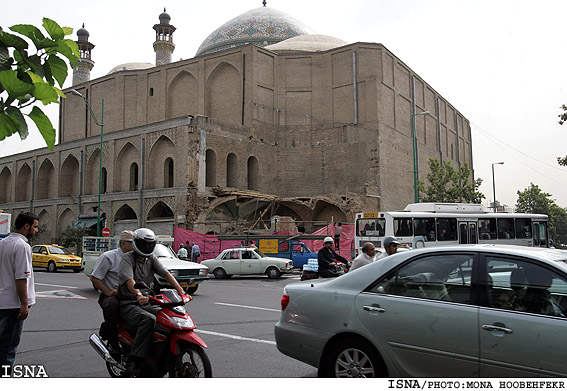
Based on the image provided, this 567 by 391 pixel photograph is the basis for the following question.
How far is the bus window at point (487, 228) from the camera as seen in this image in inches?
829

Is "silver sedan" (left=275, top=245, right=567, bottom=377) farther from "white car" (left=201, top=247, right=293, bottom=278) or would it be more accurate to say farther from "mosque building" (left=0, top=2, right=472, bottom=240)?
"mosque building" (left=0, top=2, right=472, bottom=240)

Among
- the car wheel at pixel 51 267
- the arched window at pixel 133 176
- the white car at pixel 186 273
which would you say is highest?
the arched window at pixel 133 176

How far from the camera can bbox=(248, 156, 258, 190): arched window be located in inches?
1475

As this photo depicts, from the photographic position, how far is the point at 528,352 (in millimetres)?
3232

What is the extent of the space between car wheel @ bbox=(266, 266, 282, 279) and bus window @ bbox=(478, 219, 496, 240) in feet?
30.9

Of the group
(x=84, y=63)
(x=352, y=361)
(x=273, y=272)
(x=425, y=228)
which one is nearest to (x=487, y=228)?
(x=425, y=228)

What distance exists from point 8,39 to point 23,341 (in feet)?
18.5

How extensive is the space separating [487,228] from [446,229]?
6.88 ft

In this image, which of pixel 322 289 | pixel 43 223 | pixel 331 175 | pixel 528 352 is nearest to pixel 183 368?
pixel 322 289

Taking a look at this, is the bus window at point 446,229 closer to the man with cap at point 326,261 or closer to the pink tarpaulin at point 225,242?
the pink tarpaulin at point 225,242

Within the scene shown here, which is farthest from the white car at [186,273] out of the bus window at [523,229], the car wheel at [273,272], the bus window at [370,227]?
the bus window at [523,229]

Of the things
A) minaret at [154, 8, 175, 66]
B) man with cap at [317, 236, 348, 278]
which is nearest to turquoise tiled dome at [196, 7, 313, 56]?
minaret at [154, 8, 175, 66]

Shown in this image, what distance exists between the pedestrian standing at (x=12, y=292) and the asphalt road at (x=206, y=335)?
0.98 m

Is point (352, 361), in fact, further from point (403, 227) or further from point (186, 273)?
point (403, 227)
